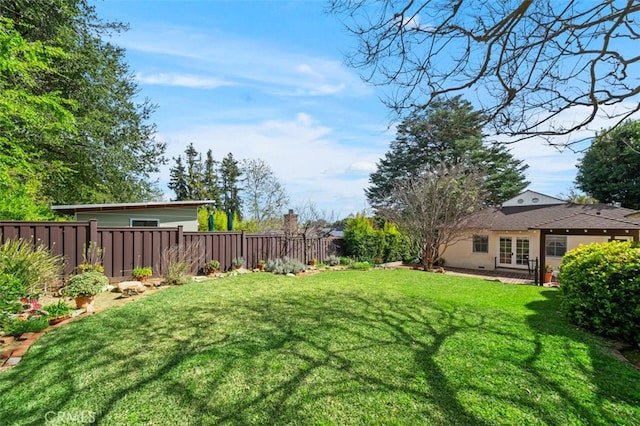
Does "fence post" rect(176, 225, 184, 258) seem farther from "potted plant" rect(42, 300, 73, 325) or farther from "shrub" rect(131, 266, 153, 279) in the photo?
"potted plant" rect(42, 300, 73, 325)

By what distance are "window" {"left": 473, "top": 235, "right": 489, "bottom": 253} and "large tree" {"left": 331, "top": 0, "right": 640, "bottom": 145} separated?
548 inches

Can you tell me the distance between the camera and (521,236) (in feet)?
48.9

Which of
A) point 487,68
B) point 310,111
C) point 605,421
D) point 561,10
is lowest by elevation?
point 605,421

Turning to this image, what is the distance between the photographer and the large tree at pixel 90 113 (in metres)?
10.5

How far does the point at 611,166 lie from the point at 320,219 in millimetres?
19476

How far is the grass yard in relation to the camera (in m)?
2.45

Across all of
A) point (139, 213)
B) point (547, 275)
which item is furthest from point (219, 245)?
point (547, 275)

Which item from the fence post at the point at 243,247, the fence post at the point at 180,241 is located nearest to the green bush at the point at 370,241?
the fence post at the point at 243,247

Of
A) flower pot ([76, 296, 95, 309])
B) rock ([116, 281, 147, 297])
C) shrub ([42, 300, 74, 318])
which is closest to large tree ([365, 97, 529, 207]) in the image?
rock ([116, 281, 147, 297])

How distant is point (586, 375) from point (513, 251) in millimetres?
13733

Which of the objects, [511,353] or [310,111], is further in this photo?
[310,111]

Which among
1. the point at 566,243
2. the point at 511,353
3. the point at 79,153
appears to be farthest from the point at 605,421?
the point at 79,153

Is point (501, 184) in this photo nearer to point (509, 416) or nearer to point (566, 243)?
point (566, 243)

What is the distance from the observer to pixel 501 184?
898 inches
